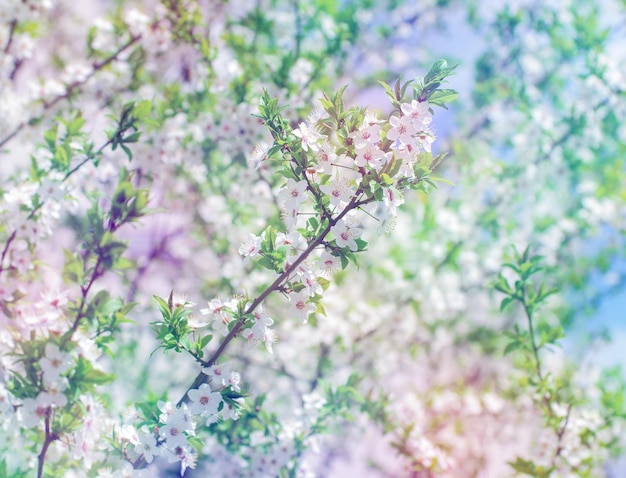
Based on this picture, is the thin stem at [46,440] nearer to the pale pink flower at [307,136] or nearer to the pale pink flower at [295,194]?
the pale pink flower at [295,194]

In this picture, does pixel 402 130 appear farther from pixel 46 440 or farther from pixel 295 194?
pixel 46 440

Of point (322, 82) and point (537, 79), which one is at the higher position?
point (537, 79)

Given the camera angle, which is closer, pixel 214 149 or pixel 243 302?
pixel 243 302

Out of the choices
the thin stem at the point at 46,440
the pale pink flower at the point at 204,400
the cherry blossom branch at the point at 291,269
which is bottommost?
the thin stem at the point at 46,440

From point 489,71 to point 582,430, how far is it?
414 cm

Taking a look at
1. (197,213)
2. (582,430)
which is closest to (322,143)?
(582,430)

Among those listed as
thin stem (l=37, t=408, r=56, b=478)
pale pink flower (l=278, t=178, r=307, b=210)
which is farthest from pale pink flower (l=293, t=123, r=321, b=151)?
thin stem (l=37, t=408, r=56, b=478)

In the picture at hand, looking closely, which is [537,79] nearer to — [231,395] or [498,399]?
[498,399]

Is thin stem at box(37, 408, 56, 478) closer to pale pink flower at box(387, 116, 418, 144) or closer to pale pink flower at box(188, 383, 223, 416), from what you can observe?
pale pink flower at box(188, 383, 223, 416)

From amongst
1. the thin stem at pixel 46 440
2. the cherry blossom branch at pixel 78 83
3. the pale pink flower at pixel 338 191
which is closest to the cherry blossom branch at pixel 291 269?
the pale pink flower at pixel 338 191

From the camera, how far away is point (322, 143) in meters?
2.42

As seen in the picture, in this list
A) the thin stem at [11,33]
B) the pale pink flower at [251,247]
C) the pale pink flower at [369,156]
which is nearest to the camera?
the pale pink flower at [369,156]

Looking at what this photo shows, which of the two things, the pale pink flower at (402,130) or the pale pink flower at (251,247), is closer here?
the pale pink flower at (402,130)

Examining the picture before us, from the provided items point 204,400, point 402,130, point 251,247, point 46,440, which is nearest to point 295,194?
point 251,247
